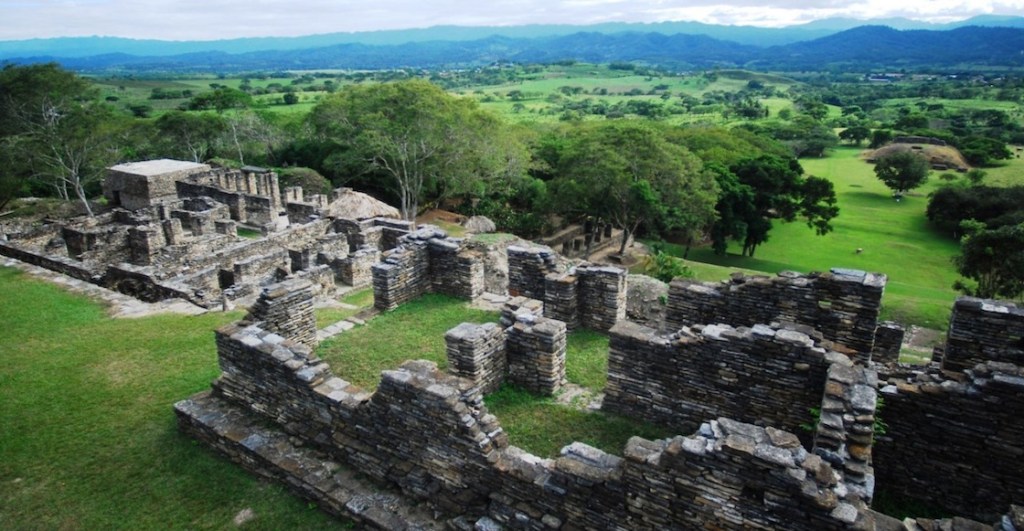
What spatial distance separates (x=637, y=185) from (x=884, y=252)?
22.8 metres

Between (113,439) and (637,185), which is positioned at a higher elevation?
(637,185)

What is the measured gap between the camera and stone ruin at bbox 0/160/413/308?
60.1 ft

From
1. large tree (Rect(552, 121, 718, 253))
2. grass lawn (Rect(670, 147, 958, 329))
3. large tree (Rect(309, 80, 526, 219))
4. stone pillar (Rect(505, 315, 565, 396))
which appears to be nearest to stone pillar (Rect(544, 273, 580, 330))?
stone pillar (Rect(505, 315, 565, 396))

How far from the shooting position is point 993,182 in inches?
2527

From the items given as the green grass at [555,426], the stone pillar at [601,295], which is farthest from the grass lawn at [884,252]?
the green grass at [555,426]

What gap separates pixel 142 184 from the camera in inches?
1230

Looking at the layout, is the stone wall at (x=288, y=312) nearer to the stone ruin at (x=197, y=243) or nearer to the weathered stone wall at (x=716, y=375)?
the stone ruin at (x=197, y=243)

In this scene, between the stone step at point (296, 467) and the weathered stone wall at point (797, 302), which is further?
the weathered stone wall at point (797, 302)

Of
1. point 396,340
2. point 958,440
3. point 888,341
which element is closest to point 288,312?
point 396,340

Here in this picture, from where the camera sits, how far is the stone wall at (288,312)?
36.3 ft

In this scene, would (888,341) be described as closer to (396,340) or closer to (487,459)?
(487,459)

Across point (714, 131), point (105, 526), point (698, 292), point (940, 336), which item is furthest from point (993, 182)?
point (105, 526)

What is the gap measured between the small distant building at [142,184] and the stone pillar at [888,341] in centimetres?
3088

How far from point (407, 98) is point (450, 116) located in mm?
2822
